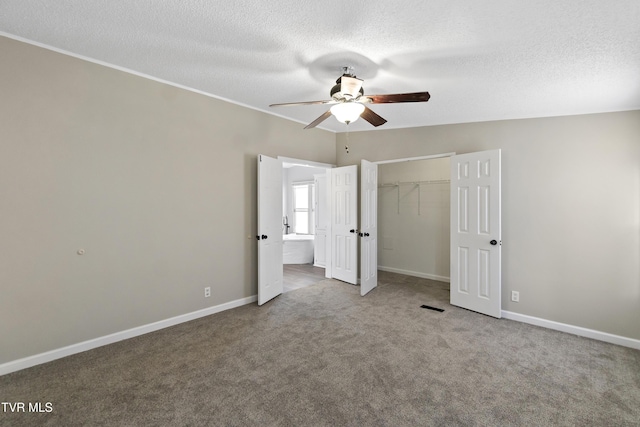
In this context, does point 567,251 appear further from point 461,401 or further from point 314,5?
point 314,5

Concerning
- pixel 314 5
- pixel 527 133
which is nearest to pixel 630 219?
A: pixel 527 133

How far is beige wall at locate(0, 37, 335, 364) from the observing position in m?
2.39

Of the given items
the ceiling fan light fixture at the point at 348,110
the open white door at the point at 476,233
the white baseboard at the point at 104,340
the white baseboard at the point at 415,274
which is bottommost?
the white baseboard at the point at 104,340

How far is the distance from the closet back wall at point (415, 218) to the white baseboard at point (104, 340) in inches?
136

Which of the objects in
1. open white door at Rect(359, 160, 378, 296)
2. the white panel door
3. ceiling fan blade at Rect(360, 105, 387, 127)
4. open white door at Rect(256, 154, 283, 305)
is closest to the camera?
ceiling fan blade at Rect(360, 105, 387, 127)

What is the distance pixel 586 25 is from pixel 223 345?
3881mm

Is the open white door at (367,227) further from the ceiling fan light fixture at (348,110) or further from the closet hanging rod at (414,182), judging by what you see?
the ceiling fan light fixture at (348,110)

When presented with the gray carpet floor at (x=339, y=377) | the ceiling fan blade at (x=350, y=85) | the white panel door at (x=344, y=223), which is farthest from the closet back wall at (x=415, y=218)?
the ceiling fan blade at (x=350, y=85)

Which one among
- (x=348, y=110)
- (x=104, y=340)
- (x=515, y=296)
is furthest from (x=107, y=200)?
(x=515, y=296)

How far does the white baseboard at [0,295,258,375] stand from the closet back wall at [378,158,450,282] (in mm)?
3442

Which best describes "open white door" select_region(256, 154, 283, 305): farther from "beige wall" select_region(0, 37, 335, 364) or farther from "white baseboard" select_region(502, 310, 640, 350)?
"white baseboard" select_region(502, 310, 640, 350)

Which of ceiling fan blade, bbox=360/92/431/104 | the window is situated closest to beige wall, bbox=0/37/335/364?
ceiling fan blade, bbox=360/92/431/104

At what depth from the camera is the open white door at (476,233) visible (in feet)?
11.9

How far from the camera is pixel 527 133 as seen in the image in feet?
11.7
